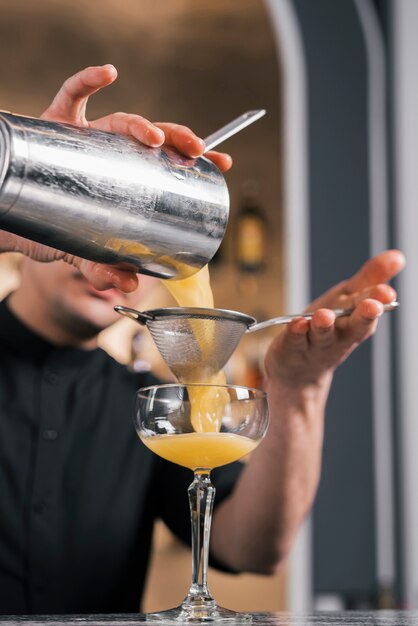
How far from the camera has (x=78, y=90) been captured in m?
1.35

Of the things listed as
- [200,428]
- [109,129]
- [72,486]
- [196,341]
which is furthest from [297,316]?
[72,486]

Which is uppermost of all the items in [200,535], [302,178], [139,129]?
[302,178]

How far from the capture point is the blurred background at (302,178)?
344 cm

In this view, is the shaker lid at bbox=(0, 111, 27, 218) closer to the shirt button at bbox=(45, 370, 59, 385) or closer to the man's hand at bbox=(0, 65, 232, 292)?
the man's hand at bbox=(0, 65, 232, 292)

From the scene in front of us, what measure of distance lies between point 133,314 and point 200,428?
205 millimetres

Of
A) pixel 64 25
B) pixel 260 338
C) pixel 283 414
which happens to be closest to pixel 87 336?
pixel 283 414

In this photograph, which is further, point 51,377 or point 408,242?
point 408,242

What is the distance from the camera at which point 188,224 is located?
1.21 meters

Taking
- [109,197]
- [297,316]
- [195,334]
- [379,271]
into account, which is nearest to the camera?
[109,197]

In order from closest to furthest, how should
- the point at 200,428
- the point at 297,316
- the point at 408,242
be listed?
the point at 200,428
the point at 297,316
the point at 408,242

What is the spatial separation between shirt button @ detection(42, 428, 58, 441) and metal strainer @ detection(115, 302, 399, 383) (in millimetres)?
777

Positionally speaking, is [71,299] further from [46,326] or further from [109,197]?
A: [109,197]

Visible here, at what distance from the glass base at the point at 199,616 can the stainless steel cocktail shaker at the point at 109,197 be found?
1.48ft

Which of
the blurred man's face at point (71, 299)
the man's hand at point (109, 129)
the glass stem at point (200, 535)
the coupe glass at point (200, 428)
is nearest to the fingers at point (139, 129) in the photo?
the man's hand at point (109, 129)
